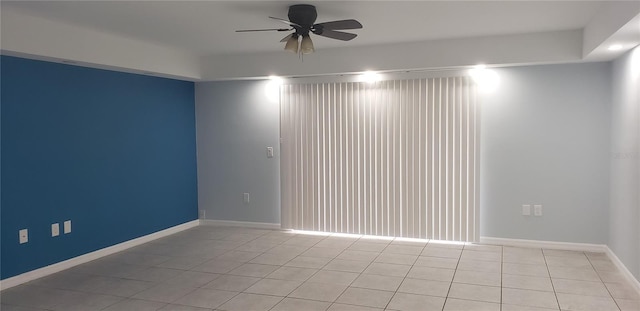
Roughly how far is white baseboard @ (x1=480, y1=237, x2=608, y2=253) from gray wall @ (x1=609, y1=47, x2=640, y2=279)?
8.7 inches

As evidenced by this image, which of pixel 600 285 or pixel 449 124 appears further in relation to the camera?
pixel 449 124

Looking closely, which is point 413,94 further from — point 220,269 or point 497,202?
point 220,269

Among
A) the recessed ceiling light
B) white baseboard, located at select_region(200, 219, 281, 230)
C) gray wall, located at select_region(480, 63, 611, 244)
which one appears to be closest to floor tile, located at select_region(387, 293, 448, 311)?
gray wall, located at select_region(480, 63, 611, 244)

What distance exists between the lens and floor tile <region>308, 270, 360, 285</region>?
4160 millimetres

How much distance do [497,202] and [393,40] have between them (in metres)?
2.18

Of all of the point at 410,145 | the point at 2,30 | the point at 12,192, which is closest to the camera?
the point at 2,30

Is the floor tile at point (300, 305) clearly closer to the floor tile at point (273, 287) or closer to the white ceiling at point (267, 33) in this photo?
the floor tile at point (273, 287)

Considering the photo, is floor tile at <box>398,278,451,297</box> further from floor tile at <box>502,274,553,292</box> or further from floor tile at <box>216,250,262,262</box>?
floor tile at <box>216,250,262,262</box>

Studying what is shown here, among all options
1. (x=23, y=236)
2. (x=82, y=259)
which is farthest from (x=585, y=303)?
(x=23, y=236)

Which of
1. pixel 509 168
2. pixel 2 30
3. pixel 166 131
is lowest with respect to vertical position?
pixel 509 168

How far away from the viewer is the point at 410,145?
5.60 metres

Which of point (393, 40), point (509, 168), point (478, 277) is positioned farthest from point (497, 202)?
point (393, 40)

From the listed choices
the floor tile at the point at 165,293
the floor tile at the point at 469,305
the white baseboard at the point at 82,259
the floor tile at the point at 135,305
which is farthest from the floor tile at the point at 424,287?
the white baseboard at the point at 82,259

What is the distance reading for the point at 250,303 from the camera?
12.0 ft
